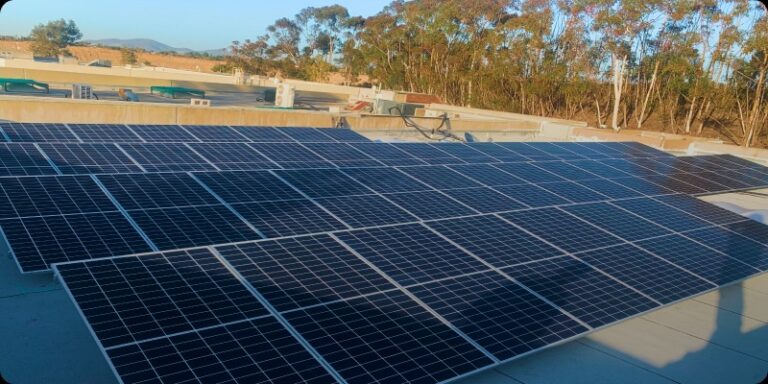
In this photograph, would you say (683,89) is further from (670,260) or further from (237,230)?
(237,230)

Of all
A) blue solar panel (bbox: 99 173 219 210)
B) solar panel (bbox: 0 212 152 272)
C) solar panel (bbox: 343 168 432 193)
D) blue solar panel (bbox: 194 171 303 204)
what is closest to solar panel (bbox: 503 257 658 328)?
solar panel (bbox: 343 168 432 193)

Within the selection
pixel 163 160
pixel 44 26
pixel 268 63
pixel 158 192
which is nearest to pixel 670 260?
pixel 158 192

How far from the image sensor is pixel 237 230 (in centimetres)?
830

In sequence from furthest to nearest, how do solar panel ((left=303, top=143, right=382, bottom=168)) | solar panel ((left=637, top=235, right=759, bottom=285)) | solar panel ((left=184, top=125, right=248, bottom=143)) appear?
solar panel ((left=184, top=125, right=248, bottom=143)), solar panel ((left=303, top=143, right=382, bottom=168)), solar panel ((left=637, top=235, right=759, bottom=285))

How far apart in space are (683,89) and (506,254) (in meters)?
42.8

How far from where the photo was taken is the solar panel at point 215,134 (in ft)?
47.2

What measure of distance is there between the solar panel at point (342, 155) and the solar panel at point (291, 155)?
222mm

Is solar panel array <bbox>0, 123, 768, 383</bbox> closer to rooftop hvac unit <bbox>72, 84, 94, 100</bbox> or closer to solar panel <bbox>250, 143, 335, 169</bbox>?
solar panel <bbox>250, 143, 335, 169</bbox>

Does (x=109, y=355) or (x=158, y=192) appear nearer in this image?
(x=109, y=355)

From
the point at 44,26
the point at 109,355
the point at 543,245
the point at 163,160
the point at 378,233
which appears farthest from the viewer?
the point at 44,26

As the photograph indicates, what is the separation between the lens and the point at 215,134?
15.1 m

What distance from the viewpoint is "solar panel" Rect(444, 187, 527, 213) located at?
11.2 meters

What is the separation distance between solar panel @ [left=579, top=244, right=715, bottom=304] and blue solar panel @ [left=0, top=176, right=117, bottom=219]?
7.24 meters

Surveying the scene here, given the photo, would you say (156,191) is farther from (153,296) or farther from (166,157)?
(153,296)
